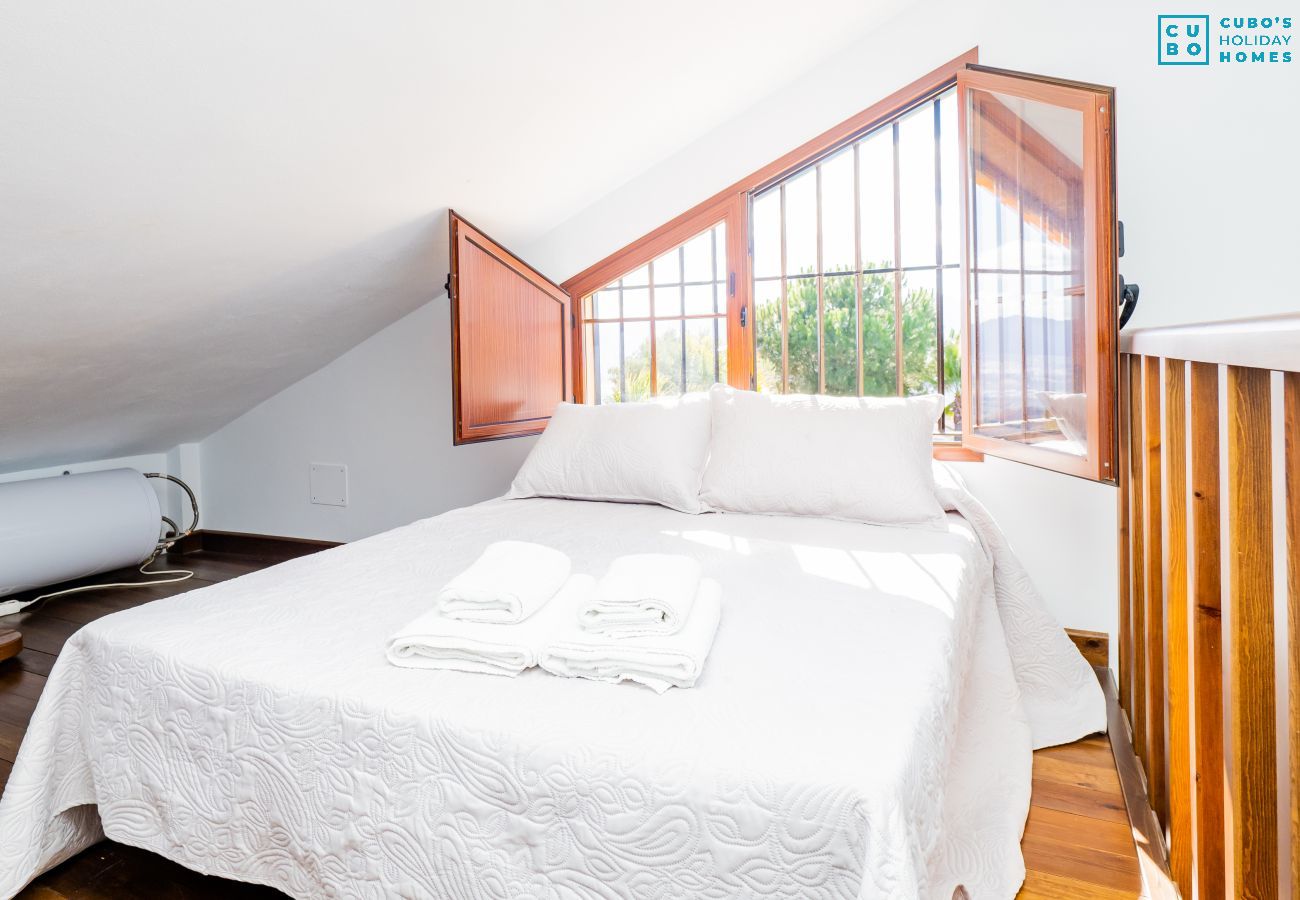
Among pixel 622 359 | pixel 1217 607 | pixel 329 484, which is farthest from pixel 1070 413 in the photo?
pixel 329 484

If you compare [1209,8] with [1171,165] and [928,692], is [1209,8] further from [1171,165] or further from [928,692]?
[928,692]

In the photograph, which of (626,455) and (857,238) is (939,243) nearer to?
(857,238)

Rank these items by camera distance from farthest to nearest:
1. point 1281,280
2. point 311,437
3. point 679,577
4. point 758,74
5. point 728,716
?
point 311,437 → point 758,74 → point 1281,280 → point 679,577 → point 728,716

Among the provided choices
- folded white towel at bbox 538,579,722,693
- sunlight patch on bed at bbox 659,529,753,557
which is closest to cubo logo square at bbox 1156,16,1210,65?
sunlight patch on bed at bbox 659,529,753,557

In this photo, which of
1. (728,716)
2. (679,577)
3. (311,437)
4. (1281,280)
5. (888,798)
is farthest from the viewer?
(311,437)

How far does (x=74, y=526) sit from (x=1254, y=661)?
4.11m

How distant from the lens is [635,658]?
44.8 inches

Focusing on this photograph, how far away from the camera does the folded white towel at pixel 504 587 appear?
1.30 meters

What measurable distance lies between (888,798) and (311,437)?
387cm

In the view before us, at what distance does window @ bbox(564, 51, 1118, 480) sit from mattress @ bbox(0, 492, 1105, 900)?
0.79 m

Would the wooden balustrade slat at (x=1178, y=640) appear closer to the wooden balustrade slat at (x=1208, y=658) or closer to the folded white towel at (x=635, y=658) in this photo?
the wooden balustrade slat at (x=1208, y=658)

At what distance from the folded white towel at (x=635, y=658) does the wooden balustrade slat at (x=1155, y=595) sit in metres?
1.04

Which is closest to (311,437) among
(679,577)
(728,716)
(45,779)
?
(45,779)

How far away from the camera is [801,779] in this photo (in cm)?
89
